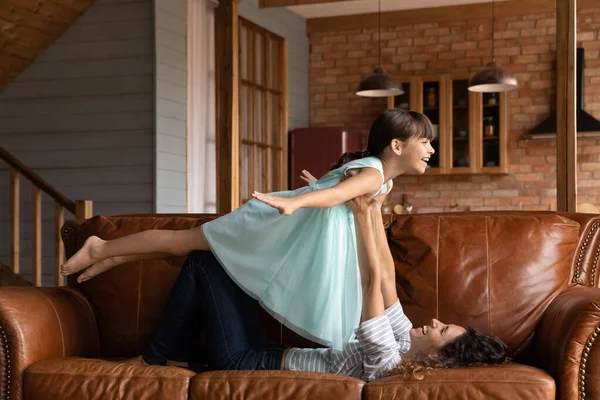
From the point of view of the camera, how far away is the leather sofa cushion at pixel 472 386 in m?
2.39

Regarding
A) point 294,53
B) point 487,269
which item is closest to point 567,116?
point 487,269

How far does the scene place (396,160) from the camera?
2.98 m

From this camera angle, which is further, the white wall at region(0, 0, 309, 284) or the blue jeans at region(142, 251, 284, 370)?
the white wall at region(0, 0, 309, 284)

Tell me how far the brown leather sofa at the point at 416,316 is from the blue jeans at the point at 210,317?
0.59 ft

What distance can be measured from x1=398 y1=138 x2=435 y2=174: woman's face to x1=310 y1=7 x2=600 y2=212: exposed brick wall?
597 centimetres

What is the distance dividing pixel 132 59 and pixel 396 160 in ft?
13.5

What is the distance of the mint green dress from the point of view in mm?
2818

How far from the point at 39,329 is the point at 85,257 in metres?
0.37

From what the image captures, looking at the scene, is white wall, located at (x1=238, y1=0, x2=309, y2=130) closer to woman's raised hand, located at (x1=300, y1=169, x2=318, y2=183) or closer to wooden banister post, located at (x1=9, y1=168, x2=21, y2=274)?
wooden banister post, located at (x1=9, y1=168, x2=21, y2=274)

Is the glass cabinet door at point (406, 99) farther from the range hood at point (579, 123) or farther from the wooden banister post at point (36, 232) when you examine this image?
the wooden banister post at point (36, 232)

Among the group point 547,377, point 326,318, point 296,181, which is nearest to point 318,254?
point 326,318

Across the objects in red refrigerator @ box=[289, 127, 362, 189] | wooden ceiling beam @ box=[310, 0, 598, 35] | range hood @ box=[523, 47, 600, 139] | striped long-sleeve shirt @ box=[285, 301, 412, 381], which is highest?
wooden ceiling beam @ box=[310, 0, 598, 35]

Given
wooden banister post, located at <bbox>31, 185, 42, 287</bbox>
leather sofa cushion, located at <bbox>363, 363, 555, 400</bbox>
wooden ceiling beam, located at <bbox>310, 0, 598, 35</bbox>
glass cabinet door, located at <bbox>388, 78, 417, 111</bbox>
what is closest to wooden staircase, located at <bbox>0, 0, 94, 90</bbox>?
wooden banister post, located at <bbox>31, 185, 42, 287</bbox>

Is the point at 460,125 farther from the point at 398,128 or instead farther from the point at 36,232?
the point at 398,128
